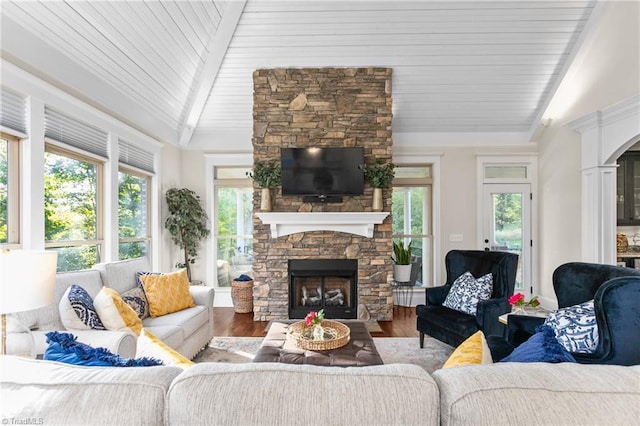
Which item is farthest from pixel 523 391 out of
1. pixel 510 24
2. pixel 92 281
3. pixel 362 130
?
pixel 510 24

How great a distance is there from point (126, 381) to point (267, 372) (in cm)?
38

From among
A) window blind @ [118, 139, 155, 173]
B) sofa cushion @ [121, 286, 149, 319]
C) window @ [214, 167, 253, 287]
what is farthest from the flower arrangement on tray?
window blind @ [118, 139, 155, 173]

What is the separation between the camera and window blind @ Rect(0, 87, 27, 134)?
2408 millimetres

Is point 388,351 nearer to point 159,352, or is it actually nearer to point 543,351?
point 543,351

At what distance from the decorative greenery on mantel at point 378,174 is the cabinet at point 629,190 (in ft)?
11.4

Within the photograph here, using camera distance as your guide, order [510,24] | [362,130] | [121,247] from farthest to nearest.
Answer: [362,130] < [121,247] < [510,24]

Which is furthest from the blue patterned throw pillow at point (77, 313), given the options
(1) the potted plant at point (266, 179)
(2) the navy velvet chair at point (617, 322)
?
(2) the navy velvet chair at point (617, 322)

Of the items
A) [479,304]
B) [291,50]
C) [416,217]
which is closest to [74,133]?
[291,50]

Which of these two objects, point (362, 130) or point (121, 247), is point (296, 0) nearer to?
point (362, 130)

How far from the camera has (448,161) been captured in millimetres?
5176

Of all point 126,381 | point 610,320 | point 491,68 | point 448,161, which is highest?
point 491,68

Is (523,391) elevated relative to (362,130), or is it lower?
lower

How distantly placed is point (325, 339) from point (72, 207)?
2.83 metres

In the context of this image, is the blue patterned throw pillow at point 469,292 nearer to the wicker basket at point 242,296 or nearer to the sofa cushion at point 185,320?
the sofa cushion at point 185,320
